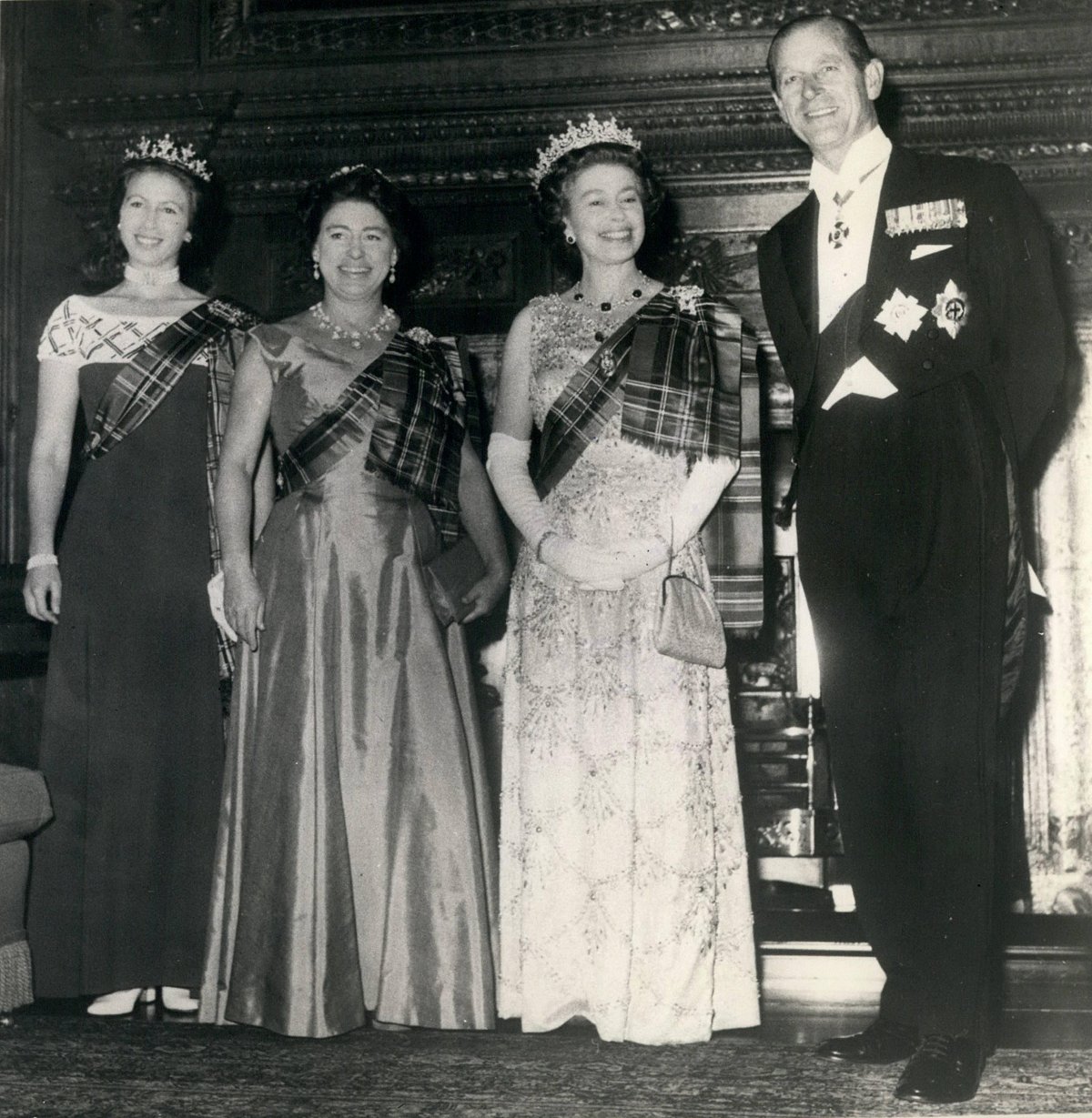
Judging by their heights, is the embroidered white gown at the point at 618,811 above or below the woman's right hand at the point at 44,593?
below

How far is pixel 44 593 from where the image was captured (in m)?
2.88

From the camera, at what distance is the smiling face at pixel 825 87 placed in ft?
7.83

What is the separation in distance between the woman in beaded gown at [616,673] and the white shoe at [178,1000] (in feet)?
2.37

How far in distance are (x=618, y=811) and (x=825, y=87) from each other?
53.4 inches

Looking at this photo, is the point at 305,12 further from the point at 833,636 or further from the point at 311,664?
the point at 833,636

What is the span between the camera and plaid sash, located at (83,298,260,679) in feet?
9.46

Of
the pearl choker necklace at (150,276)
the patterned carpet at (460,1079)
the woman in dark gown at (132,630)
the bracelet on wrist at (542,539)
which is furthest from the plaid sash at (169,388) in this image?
the patterned carpet at (460,1079)

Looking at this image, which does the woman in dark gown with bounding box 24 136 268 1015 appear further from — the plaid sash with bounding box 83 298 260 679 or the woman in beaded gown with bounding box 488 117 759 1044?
the woman in beaded gown with bounding box 488 117 759 1044

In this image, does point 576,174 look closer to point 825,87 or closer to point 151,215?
point 825,87

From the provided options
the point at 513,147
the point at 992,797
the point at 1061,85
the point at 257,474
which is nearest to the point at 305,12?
the point at 513,147

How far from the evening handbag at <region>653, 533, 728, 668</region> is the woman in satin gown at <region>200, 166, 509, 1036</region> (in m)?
0.45

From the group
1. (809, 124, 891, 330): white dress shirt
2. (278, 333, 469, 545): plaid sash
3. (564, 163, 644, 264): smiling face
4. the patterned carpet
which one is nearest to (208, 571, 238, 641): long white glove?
(278, 333, 469, 545): plaid sash

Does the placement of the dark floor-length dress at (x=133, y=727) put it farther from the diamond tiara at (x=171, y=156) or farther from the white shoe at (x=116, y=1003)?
the diamond tiara at (x=171, y=156)

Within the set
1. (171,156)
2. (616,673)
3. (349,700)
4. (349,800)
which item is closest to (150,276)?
(171,156)
